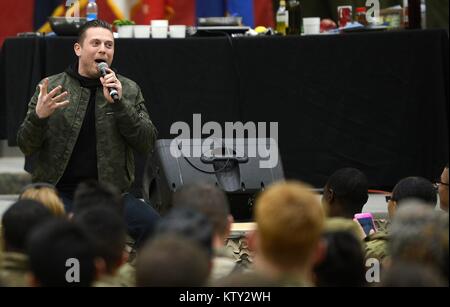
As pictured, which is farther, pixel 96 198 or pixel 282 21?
pixel 282 21

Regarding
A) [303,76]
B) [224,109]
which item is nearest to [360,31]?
[303,76]

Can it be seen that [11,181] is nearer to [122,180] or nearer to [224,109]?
[224,109]

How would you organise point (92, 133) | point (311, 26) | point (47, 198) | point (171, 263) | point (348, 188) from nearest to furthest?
point (171, 263)
point (47, 198)
point (348, 188)
point (92, 133)
point (311, 26)

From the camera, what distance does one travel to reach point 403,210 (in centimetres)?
318

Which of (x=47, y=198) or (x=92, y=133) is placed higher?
(x=92, y=133)

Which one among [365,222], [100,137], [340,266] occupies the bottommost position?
[365,222]

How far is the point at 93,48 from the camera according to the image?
5.23 metres

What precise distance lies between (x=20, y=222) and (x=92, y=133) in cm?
169

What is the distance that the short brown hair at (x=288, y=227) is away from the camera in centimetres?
296

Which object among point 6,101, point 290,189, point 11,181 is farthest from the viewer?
point 11,181

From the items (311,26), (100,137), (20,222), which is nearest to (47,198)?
(20,222)

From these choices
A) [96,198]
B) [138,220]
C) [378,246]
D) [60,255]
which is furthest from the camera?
[138,220]

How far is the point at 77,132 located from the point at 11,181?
2734 millimetres

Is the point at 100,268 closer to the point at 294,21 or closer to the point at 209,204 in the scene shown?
the point at 209,204
